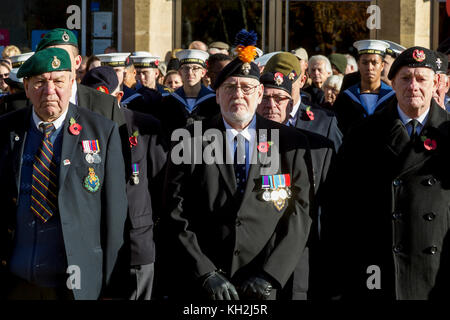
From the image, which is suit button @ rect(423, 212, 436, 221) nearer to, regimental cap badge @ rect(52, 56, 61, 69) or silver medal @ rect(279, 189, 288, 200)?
silver medal @ rect(279, 189, 288, 200)

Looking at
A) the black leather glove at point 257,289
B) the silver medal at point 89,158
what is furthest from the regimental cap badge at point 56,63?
the black leather glove at point 257,289

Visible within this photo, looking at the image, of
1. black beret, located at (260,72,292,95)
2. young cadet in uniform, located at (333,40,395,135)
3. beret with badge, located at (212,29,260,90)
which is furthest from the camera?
young cadet in uniform, located at (333,40,395,135)

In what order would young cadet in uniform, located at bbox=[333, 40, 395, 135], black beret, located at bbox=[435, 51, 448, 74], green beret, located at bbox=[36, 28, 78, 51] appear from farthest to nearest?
young cadet in uniform, located at bbox=[333, 40, 395, 135], green beret, located at bbox=[36, 28, 78, 51], black beret, located at bbox=[435, 51, 448, 74]

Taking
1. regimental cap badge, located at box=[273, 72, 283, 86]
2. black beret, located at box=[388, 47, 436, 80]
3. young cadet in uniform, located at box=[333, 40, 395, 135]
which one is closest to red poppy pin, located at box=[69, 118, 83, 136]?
regimental cap badge, located at box=[273, 72, 283, 86]

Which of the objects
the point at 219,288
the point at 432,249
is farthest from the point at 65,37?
the point at 432,249

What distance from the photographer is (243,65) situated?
204 inches

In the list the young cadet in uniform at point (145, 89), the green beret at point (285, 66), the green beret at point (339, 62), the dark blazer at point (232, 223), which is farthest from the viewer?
the green beret at point (339, 62)

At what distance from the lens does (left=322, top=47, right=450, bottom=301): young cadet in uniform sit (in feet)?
16.6

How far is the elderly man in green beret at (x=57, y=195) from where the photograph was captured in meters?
4.59

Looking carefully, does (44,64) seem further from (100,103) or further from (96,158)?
(100,103)

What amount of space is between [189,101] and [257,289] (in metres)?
3.65

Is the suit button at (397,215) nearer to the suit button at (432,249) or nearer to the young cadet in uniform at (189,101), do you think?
the suit button at (432,249)

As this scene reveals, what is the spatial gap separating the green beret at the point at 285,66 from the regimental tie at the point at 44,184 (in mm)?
2303

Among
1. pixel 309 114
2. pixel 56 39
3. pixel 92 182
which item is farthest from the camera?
pixel 309 114
